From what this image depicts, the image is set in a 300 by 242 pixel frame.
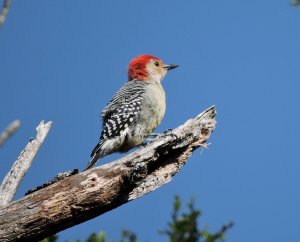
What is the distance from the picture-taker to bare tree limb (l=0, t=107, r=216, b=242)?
13.0 feet

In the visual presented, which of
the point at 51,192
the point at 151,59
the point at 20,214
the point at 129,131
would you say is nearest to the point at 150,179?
the point at 51,192

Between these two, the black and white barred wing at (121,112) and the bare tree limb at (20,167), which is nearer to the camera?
the bare tree limb at (20,167)

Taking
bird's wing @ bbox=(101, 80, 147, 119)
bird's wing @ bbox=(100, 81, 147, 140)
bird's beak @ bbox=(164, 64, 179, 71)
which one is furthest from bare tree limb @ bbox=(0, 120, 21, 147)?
bird's beak @ bbox=(164, 64, 179, 71)

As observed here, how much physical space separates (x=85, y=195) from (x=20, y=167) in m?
1.02

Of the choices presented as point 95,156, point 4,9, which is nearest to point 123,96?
point 95,156

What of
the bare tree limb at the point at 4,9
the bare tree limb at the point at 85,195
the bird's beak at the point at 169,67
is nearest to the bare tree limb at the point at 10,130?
the bare tree limb at the point at 4,9

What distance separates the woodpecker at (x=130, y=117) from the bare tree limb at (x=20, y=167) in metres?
1.56

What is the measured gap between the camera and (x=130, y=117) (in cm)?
731

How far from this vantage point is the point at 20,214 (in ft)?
13.1

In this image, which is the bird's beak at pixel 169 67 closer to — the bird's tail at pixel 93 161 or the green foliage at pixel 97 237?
the bird's tail at pixel 93 161

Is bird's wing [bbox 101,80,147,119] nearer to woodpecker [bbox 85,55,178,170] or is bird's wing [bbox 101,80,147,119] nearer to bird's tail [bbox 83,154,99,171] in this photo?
woodpecker [bbox 85,55,178,170]

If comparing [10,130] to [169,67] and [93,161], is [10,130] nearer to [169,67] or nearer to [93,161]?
[93,161]

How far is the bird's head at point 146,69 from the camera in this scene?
8.81 metres

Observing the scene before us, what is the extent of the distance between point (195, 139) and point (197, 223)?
1.39 meters
